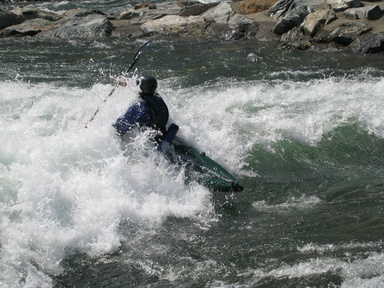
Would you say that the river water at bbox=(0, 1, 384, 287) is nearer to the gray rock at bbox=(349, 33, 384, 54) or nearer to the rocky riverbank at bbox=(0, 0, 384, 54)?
the gray rock at bbox=(349, 33, 384, 54)

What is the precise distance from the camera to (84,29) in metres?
17.1

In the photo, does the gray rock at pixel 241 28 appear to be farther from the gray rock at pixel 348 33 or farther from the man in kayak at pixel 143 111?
the man in kayak at pixel 143 111

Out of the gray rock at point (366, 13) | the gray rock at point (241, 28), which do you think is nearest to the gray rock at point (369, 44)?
the gray rock at point (366, 13)

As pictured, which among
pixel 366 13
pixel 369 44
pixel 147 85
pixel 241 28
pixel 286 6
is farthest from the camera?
pixel 286 6

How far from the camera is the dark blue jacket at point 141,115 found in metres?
6.39

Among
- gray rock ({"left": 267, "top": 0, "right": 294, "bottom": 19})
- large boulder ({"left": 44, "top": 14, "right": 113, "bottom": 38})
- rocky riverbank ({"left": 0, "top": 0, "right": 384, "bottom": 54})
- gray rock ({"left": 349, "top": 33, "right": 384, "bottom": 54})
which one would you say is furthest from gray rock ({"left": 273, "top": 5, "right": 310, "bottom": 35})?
large boulder ({"left": 44, "top": 14, "right": 113, "bottom": 38})

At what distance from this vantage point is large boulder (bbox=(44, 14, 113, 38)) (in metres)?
16.9

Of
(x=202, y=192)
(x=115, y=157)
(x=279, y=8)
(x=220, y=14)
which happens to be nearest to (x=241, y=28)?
(x=220, y=14)

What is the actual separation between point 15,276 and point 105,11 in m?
18.7

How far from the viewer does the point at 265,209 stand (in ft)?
18.9

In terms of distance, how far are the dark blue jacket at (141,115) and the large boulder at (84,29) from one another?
37.0 feet

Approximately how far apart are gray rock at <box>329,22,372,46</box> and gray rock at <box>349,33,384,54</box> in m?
0.22

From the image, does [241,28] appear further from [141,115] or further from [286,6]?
[141,115]

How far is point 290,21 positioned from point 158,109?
33.0 ft
